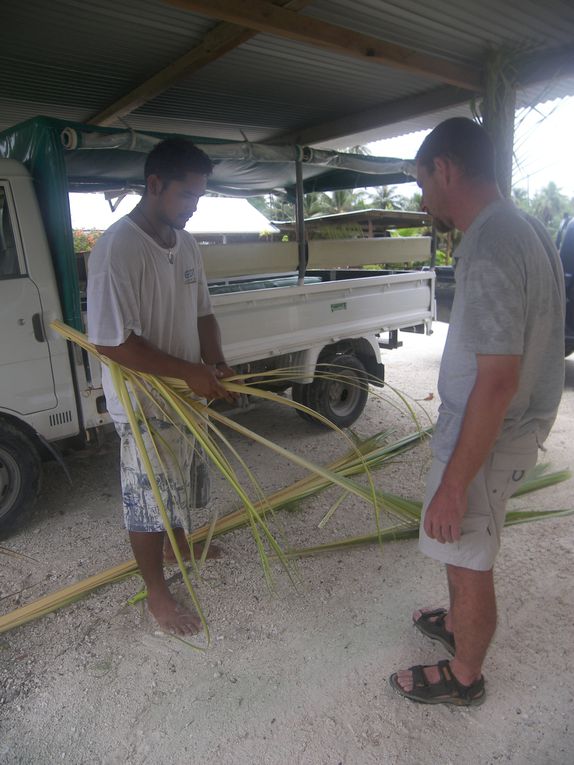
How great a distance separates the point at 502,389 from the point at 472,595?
0.77 metres

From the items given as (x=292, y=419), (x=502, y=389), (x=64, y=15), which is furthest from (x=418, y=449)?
(x=64, y=15)

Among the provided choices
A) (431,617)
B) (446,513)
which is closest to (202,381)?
(446,513)

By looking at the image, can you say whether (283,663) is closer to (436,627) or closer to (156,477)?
(436,627)

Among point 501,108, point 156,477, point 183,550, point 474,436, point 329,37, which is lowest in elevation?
point 183,550

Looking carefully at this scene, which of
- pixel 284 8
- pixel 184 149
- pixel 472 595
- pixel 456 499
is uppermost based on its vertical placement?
pixel 284 8

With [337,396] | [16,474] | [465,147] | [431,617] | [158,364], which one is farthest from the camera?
[337,396]

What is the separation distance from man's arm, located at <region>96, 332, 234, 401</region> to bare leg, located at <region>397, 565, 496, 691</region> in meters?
1.13

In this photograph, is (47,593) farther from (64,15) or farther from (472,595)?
(64,15)

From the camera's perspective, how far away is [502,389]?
1.50 metres

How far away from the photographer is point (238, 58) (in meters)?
4.21

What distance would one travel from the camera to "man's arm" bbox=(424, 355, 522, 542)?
1.50 m

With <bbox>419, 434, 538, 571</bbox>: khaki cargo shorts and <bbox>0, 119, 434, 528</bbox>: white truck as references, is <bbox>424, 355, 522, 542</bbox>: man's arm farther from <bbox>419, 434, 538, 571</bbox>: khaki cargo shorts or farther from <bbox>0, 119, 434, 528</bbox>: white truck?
<bbox>0, 119, 434, 528</bbox>: white truck

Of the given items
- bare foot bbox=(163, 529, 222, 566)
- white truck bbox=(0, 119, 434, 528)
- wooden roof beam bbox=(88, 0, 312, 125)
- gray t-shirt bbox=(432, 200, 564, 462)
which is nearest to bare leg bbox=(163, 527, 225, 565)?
bare foot bbox=(163, 529, 222, 566)

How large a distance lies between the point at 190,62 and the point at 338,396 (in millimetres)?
2921
